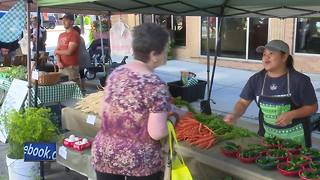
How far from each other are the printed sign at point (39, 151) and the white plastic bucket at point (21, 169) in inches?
6.5

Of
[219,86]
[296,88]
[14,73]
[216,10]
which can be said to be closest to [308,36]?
[219,86]

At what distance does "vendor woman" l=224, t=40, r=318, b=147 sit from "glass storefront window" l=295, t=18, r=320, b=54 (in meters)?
7.81

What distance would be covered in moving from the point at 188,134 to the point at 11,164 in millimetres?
2008

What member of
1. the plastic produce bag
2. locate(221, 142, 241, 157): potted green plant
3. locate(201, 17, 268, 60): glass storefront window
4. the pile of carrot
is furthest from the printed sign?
locate(201, 17, 268, 60): glass storefront window

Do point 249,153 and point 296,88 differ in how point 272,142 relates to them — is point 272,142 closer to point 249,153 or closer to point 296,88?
point 249,153

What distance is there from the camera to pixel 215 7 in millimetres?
5266

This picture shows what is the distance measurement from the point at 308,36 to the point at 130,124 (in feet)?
31.2

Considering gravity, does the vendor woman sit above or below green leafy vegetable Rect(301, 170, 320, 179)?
above

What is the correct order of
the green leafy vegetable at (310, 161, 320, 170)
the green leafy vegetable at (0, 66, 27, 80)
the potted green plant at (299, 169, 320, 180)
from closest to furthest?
the potted green plant at (299, 169, 320, 180) → the green leafy vegetable at (310, 161, 320, 170) → the green leafy vegetable at (0, 66, 27, 80)

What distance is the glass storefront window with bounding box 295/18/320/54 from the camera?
1038 cm

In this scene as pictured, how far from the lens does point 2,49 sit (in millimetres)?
9180

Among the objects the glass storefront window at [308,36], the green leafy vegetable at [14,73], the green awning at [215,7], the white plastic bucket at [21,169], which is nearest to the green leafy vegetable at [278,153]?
the green awning at [215,7]

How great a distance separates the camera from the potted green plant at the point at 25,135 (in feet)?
12.5

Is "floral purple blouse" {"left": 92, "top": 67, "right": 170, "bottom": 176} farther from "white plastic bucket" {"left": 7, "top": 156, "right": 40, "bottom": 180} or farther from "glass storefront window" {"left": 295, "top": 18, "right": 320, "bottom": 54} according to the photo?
"glass storefront window" {"left": 295, "top": 18, "right": 320, "bottom": 54}
